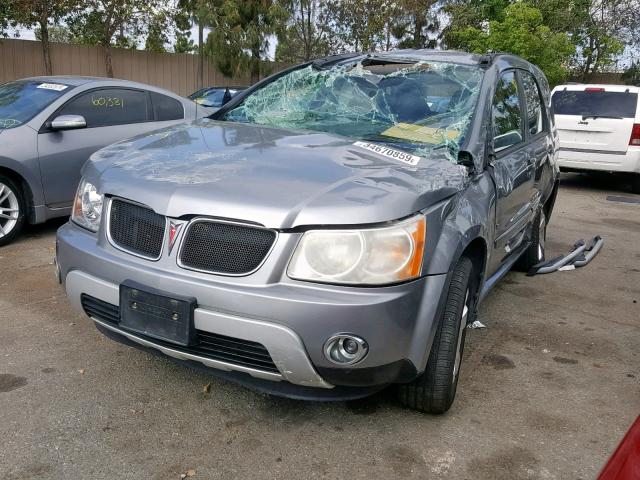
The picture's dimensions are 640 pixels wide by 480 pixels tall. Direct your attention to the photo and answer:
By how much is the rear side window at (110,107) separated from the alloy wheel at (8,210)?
84 cm

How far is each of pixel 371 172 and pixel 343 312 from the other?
26.1 inches

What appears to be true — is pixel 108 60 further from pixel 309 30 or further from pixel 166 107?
pixel 166 107

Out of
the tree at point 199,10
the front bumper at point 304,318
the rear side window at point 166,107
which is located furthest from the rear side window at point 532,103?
the tree at point 199,10

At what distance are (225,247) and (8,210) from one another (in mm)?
3640

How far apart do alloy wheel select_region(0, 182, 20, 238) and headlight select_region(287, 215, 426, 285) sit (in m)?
3.84

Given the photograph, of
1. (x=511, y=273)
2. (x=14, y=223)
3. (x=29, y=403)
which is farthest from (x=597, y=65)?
(x=29, y=403)

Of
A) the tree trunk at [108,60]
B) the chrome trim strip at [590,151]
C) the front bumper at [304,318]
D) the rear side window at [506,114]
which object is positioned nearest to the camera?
the front bumper at [304,318]

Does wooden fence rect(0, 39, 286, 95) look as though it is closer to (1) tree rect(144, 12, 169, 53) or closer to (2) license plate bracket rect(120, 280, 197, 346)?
(1) tree rect(144, 12, 169, 53)

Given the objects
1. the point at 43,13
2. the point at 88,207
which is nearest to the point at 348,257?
the point at 88,207

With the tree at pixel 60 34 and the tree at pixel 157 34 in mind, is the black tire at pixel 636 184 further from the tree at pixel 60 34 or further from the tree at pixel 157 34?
the tree at pixel 60 34

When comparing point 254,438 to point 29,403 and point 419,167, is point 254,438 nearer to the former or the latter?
point 29,403

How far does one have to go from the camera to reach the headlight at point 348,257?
232 cm

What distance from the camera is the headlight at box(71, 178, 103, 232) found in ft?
9.16

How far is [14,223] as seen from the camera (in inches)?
209
